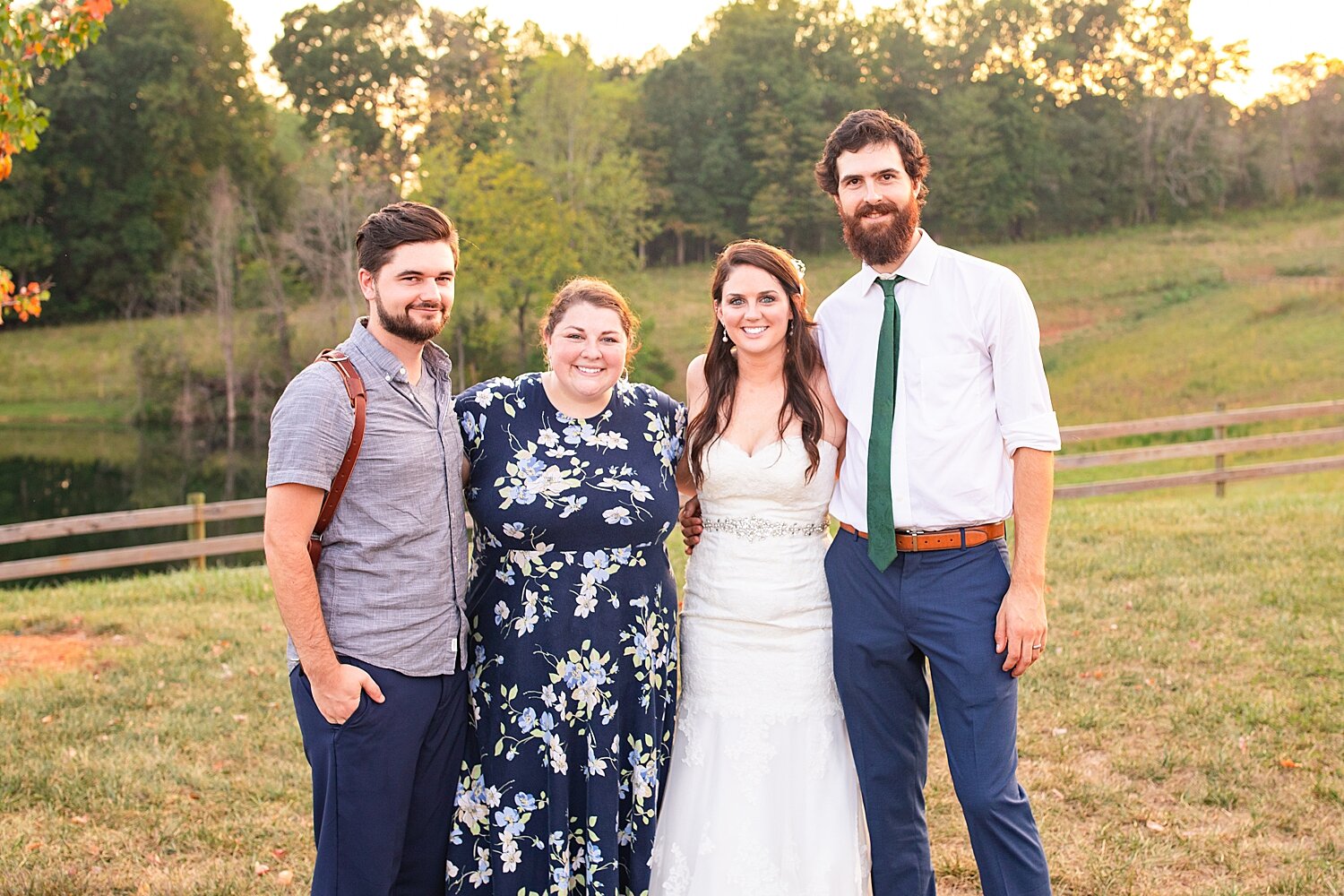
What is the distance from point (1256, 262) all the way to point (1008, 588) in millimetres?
42660

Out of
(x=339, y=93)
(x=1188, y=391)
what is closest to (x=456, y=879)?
(x=1188, y=391)

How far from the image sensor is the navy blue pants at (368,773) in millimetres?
3080

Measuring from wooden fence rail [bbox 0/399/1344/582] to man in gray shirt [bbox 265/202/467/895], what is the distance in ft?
22.7

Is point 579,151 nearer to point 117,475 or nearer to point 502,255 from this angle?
point 502,255

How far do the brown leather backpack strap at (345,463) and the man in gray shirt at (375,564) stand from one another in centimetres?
2

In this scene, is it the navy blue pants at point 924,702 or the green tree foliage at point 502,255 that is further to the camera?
the green tree foliage at point 502,255

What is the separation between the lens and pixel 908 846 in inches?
141

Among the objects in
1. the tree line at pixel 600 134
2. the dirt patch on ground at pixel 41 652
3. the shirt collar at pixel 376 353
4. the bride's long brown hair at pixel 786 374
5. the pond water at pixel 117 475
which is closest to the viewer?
the shirt collar at pixel 376 353

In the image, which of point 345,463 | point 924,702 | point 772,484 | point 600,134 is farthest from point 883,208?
point 600,134

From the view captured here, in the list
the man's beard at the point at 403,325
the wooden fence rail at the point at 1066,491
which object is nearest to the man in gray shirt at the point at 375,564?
the man's beard at the point at 403,325

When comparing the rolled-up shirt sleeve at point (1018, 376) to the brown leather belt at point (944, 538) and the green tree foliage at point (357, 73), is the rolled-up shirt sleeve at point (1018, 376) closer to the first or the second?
the brown leather belt at point (944, 538)

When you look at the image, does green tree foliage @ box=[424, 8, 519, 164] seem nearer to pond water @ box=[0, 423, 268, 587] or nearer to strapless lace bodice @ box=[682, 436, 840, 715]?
pond water @ box=[0, 423, 268, 587]

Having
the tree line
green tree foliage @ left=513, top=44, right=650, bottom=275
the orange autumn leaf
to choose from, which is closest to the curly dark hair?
the orange autumn leaf

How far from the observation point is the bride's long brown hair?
3.75 m
